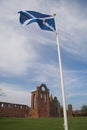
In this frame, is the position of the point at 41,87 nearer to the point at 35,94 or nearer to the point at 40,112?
the point at 35,94

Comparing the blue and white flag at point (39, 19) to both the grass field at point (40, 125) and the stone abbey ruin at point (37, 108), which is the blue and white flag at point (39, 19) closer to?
the grass field at point (40, 125)

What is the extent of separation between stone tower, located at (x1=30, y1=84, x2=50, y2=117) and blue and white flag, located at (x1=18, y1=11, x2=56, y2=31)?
48694 mm

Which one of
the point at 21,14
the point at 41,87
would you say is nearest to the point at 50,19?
the point at 21,14

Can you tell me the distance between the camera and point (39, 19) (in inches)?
378

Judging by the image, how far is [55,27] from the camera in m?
9.94

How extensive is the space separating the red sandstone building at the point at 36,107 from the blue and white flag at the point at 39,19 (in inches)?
1917

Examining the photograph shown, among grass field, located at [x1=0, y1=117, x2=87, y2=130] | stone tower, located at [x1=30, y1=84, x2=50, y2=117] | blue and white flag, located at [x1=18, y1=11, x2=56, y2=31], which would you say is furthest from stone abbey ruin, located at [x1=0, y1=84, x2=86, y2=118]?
blue and white flag, located at [x1=18, y1=11, x2=56, y2=31]

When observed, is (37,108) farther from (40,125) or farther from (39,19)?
(39,19)

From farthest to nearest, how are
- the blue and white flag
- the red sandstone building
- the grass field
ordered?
the red sandstone building → the grass field → the blue and white flag

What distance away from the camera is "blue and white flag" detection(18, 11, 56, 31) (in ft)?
30.9

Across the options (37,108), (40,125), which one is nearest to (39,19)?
(40,125)

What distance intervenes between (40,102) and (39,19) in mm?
50960

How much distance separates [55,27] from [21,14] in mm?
1832

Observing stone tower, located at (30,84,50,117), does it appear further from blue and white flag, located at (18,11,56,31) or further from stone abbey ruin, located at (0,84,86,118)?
blue and white flag, located at (18,11,56,31)
